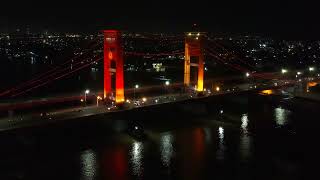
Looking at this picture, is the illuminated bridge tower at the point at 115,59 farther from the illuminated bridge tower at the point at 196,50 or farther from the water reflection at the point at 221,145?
the illuminated bridge tower at the point at 196,50

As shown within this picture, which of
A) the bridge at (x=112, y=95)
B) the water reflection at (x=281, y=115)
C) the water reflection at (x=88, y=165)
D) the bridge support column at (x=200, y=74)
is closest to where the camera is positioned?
the water reflection at (x=88, y=165)

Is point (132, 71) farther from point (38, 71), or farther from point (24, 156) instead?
point (24, 156)

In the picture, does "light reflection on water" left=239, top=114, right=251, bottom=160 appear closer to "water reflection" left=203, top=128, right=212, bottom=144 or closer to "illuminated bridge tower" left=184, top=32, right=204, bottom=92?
"water reflection" left=203, top=128, right=212, bottom=144

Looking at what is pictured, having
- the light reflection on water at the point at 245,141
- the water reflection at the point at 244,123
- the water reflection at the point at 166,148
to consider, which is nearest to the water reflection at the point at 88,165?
the water reflection at the point at 166,148

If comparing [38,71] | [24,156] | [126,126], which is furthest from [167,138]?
[38,71]

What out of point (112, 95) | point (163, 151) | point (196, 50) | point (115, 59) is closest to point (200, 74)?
point (196, 50)

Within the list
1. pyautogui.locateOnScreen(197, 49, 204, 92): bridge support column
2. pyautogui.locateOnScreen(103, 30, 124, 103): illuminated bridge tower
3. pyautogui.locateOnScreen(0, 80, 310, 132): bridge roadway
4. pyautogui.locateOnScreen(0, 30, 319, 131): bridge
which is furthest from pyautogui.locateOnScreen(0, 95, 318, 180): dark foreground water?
pyautogui.locateOnScreen(197, 49, 204, 92): bridge support column
